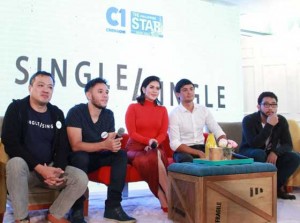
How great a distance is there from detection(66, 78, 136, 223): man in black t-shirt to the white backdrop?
3.38ft

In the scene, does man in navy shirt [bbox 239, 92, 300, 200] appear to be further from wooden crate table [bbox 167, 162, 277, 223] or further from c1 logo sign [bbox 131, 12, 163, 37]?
c1 logo sign [bbox 131, 12, 163, 37]

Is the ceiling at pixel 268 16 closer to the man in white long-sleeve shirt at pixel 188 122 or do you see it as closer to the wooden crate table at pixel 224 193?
the man in white long-sleeve shirt at pixel 188 122

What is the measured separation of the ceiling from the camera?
468 centimetres

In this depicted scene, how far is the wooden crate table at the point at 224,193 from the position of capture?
205cm

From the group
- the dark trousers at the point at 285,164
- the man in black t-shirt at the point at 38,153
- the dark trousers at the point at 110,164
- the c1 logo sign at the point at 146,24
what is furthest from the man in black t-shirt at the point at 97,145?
the c1 logo sign at the point at 146,24

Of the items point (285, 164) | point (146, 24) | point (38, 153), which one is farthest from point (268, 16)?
point (38, 153)

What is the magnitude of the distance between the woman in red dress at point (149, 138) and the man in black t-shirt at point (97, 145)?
231mm

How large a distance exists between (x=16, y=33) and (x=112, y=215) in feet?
6.81

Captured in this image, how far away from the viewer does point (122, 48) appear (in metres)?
3.88

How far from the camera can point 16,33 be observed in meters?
3.33

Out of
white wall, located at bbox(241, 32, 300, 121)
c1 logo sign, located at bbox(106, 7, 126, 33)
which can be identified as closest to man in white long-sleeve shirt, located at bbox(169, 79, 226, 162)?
c1 logo sign, located at bbox(106, 7, 126, 33)

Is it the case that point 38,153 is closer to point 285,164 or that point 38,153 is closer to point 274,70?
point 285,164

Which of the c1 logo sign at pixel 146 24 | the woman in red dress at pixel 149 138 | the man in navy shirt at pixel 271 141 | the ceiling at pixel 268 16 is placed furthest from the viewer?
the ceiling at pixel 268 16

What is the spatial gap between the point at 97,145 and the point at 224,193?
0.93 meters
